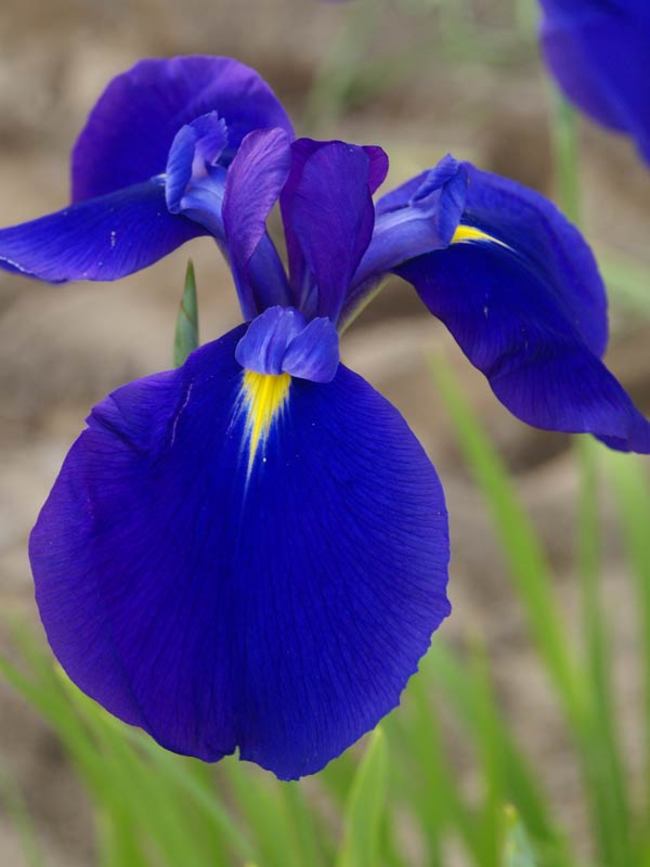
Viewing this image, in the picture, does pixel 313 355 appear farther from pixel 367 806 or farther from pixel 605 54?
pixel 605 54

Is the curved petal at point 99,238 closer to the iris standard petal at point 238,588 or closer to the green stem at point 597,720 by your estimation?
the iris standard petal at point 238,588

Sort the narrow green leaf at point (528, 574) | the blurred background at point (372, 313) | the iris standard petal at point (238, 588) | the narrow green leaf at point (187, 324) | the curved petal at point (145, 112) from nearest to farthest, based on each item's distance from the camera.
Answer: the iris standard petal at point (238, 588), the narrow green leaf at point (187, 324), the curved petal at point (145, 112), the narrow green leaf at point (528, 574), the blurred background at point (372, 313)

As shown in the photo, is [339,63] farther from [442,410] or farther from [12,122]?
[442,410]

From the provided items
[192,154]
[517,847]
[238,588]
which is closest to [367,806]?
[517,847]

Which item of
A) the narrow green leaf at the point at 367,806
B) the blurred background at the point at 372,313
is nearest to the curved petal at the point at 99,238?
the narrow green leaf at the point at 367,806

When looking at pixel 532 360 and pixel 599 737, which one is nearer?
pixel 532 360

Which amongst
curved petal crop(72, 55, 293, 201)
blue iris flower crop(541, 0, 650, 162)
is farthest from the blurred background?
curved petal crop(72, 55, 293, 201)
